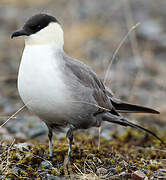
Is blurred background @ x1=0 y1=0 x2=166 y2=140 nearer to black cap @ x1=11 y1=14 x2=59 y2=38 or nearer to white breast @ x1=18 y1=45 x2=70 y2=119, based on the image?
white breast @ x1=18 y1=45 x2=70 y2=119

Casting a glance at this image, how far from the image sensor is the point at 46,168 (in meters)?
3.60

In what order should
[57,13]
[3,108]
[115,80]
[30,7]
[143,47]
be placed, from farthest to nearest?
[30,7], [57,13], [143,47], [115,80], [3,108]

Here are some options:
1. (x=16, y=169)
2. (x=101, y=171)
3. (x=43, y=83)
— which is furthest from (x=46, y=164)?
(x=43, y=83)

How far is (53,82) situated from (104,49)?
5064 mm

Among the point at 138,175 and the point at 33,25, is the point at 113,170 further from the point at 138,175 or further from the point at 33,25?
the point at 33,25

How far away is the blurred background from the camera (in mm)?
6124

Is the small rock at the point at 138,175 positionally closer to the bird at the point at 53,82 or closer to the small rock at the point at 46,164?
the bird at the point at 53,82

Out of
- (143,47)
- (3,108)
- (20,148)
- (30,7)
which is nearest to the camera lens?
(20,148)

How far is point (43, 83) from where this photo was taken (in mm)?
3463

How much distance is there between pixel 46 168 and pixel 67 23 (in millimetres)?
5706

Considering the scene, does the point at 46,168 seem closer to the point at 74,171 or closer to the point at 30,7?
the point at 74,171

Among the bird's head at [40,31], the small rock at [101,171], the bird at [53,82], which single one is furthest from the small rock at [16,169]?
the bird's head at [40,31]

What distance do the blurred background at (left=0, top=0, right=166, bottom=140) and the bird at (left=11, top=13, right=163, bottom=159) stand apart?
1211mm

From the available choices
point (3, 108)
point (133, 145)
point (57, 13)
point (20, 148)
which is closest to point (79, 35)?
point (57, 13)
